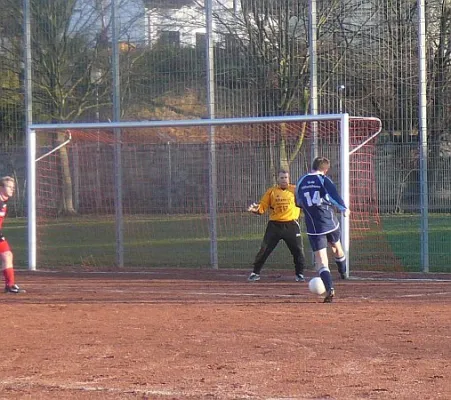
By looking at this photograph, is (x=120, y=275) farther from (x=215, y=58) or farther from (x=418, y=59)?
(x=418, y=59)

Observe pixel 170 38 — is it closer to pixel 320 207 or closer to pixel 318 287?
pixel 320 207

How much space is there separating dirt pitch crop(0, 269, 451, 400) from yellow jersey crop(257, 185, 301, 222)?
1.18 m

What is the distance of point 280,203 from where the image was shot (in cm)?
1598

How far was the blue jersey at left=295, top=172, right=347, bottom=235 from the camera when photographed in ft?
42.6

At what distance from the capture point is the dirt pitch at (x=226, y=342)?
7918 mm

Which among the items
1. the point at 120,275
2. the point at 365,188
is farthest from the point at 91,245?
the point at 365,188

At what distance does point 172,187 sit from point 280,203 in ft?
12.2

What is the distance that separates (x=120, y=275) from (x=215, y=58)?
4754 millimetres

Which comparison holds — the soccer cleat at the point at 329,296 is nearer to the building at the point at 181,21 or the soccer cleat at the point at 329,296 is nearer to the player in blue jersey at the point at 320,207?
the player in blue jersey at the point at 320,207

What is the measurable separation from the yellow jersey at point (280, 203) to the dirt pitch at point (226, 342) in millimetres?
1183

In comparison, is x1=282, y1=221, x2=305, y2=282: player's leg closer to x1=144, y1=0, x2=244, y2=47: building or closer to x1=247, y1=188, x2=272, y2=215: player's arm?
x1=247, y1=188, x2=272, y2=215: player's arm

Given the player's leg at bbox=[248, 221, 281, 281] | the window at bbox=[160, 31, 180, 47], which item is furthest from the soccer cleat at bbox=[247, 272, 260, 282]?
the window at bbox=[160, 31, 180, 47]

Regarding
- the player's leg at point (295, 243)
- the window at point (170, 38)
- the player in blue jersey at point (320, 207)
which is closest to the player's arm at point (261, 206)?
the player's leg at point (295, 243)

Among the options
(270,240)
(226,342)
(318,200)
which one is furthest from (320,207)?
(226,342)
